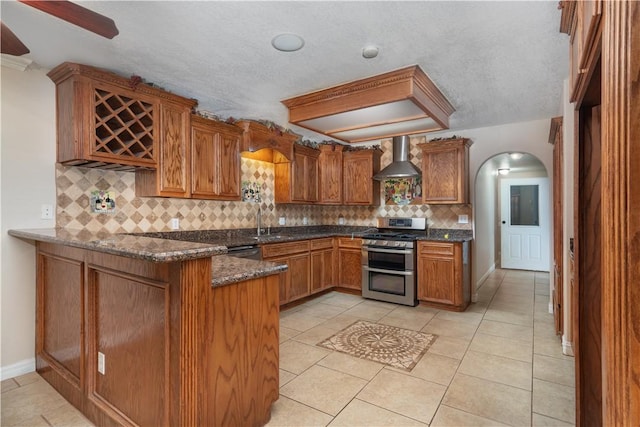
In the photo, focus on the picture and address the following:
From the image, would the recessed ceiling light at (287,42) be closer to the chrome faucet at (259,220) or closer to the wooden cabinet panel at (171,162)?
the wooden cabinet panel at (171,162)

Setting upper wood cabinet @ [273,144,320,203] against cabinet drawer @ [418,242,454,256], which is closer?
cabinet drawer @ [418,242,454,256]

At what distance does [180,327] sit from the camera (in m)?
1.39

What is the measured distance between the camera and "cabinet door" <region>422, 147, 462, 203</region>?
14.0 ft

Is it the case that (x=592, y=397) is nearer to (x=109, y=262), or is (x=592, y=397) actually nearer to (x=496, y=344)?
(x=496, y=344)

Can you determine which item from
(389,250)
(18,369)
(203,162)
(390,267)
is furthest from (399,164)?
(18,369)

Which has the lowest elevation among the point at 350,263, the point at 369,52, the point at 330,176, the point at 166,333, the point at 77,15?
the point at 350,263

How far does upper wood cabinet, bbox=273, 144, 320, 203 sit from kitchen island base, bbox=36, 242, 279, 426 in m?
2.85

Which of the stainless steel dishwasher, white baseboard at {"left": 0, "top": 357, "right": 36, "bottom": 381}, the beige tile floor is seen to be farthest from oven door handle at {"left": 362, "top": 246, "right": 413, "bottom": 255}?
white baseboard at {"left": 0, "top": 357, "right": 36, "bottom": 381}

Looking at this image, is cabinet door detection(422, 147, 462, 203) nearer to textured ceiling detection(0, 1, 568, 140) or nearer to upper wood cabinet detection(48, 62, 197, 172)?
textured ceiling detection(0, 1, 568, 140)

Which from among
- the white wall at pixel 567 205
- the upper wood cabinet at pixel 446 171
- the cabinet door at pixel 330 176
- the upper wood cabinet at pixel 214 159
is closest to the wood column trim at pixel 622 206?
the white wall at pixel 567 205

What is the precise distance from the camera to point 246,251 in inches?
137

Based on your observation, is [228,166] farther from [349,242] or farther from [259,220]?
[349,242]

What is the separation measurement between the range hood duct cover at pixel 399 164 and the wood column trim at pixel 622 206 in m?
3.94

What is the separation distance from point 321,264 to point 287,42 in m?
3.18
